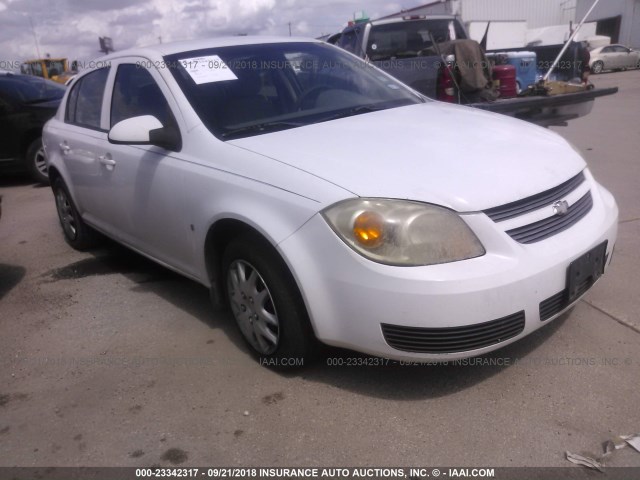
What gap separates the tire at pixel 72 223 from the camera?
15.7ft

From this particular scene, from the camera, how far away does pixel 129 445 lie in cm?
245

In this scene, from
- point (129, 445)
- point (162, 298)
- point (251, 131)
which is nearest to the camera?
point (129, 445)

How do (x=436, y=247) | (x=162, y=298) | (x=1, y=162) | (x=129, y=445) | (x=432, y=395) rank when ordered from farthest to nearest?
(x=1, y=162), (x=162, y=298), (x=432, y=395), (x=129, y=445), (x=436, y=247)

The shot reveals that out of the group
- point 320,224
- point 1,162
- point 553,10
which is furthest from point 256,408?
point 553,10

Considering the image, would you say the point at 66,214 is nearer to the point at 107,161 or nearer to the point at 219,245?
the point at 107,161

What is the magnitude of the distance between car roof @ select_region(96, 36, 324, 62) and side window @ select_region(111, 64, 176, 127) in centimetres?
10

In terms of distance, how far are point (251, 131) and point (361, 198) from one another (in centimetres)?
96

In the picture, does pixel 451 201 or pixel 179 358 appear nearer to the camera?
pixel 451 201

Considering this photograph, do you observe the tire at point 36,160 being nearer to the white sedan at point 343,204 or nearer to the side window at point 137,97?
the side window at point 137,97

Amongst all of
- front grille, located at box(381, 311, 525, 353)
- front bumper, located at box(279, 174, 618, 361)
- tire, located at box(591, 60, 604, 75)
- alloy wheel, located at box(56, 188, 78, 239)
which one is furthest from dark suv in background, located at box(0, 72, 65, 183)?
tire, located at box(591, 60, 604, 75)

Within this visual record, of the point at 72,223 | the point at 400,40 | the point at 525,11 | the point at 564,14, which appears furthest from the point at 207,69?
the point at 564,14

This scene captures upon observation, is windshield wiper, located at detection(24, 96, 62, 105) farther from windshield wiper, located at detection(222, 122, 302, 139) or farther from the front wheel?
the front wheel

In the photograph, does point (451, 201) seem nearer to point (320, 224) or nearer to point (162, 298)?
point (320, 224)

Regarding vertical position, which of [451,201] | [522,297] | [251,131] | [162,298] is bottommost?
[162,298]
